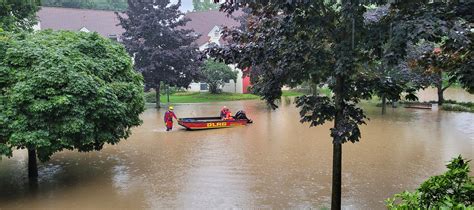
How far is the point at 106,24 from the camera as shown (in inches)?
1916

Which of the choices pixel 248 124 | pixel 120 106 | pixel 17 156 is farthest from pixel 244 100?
pixel 120 106

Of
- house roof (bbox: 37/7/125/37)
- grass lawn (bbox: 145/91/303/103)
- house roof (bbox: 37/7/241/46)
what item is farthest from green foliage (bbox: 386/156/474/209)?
house roof (bbox: 37/7/125/37)

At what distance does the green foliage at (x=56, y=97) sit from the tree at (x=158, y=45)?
1821 cm

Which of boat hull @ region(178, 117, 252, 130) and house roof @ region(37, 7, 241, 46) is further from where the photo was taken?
house roof @ region(37, 7, 241, 46)

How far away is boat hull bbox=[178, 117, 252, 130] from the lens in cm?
2034

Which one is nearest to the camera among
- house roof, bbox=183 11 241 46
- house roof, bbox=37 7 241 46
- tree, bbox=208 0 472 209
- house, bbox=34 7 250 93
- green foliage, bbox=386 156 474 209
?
green foliage, bbox=386 156 474 209

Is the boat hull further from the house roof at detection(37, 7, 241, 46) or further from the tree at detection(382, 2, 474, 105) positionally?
the house roof at detection(37, 7, 241, 46)

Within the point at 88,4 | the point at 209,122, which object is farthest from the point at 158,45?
the point at 88,4

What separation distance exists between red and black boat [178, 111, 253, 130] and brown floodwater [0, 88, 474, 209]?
413 mm

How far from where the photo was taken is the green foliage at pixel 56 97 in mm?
10000

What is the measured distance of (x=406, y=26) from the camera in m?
5.91

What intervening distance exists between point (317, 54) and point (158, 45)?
25.7 meters

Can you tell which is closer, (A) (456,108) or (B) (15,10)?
(B) (15,10)

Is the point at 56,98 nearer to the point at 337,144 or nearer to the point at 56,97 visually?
the point at 56,97
